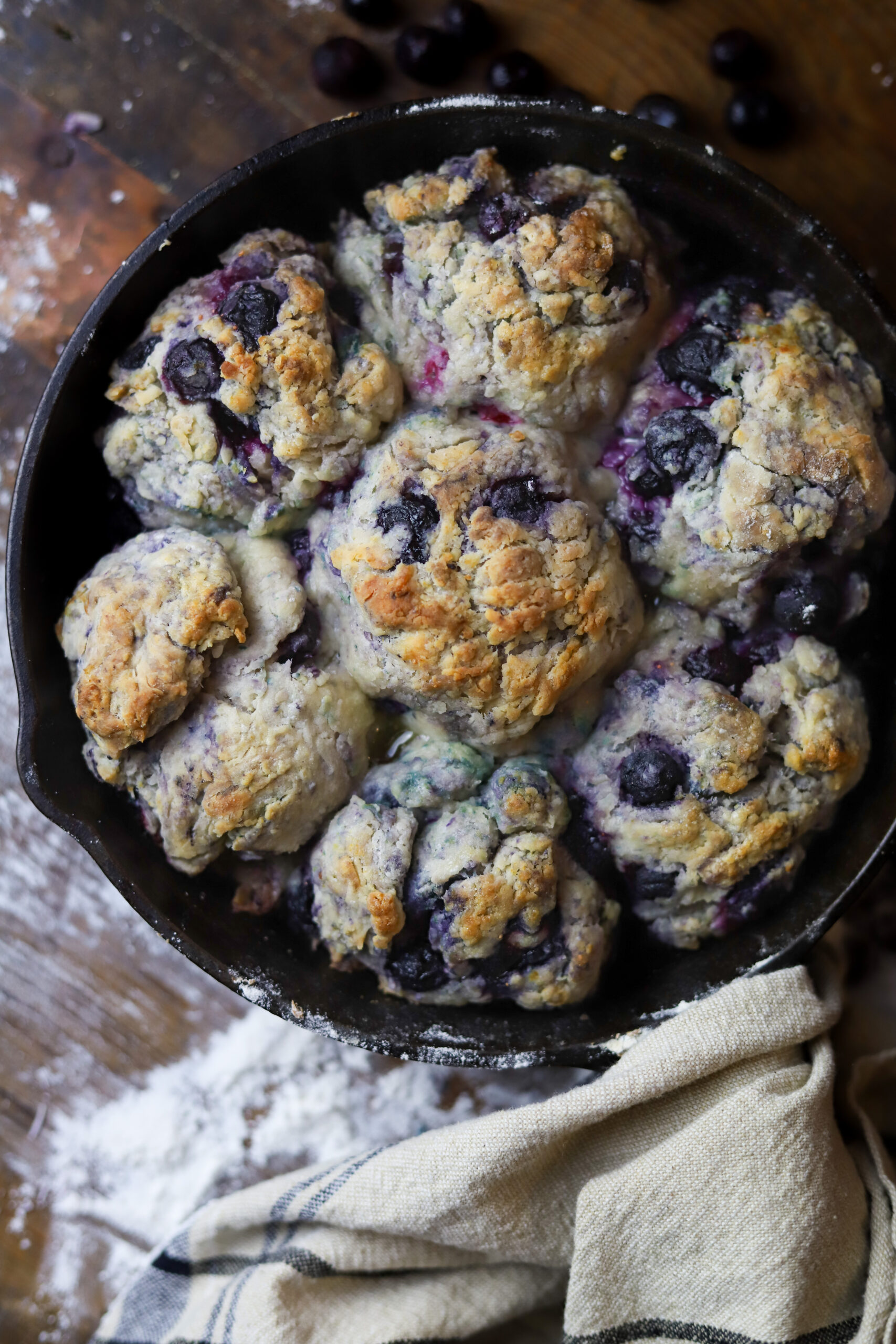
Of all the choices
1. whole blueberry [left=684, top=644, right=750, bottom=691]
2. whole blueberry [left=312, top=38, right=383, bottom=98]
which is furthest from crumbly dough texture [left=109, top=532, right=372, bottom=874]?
Answer: whole blueberry [left=312, top=38, right=383, bottom=98]

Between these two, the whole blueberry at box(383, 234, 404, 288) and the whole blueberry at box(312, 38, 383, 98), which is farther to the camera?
the whole blueberry at box(312, 38, 383, 98)

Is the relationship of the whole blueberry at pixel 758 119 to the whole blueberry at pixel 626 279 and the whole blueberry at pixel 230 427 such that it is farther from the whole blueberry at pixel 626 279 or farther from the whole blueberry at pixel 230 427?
the whole blueberry at pixel 230 427

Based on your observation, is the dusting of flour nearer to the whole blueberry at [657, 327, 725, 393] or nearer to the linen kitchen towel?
the linen kitchen towel

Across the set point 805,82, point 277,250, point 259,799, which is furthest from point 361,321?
point 805,82

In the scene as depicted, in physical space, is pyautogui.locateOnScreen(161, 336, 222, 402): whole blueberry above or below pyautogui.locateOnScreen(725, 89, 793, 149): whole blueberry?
above

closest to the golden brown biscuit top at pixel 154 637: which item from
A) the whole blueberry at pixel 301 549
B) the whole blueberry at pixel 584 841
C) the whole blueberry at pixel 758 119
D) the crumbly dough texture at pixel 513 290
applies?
the whole blueberry at pixel 301 549
